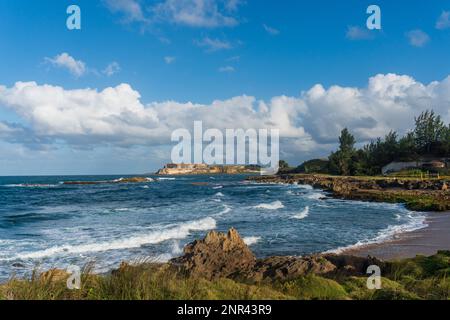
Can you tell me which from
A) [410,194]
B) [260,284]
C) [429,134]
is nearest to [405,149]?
[429,134]

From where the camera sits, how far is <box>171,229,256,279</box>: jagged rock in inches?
499

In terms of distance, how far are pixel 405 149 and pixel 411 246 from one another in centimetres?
8675

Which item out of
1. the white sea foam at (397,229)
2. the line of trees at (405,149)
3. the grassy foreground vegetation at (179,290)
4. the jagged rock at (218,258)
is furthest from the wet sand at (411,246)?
the line of trees at (405,149)

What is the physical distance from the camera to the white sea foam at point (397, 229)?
63.4ft

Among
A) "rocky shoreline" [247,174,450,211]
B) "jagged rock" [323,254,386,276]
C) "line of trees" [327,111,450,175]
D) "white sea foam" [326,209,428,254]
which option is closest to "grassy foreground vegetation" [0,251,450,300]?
"jagged rock" [323,254,386,276]

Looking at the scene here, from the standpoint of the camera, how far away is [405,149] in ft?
314

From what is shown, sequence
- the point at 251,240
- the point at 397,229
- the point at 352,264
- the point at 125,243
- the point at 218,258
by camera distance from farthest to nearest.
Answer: the point at 397,229
the point at 251,240
the point at 125,243
the point at 218,258
the point at 352,264

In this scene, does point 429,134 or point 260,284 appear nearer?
point 260,284

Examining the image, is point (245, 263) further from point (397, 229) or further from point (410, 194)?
point (410, 194)

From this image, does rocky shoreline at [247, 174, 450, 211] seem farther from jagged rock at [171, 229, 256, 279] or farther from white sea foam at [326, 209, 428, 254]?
jagged rock at [171, 229, 256, 279]

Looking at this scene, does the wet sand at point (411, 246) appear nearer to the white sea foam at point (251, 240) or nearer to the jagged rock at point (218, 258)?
the white sea foam at point (251, 240)

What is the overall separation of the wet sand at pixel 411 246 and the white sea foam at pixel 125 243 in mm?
10814

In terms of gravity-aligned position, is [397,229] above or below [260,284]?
below
